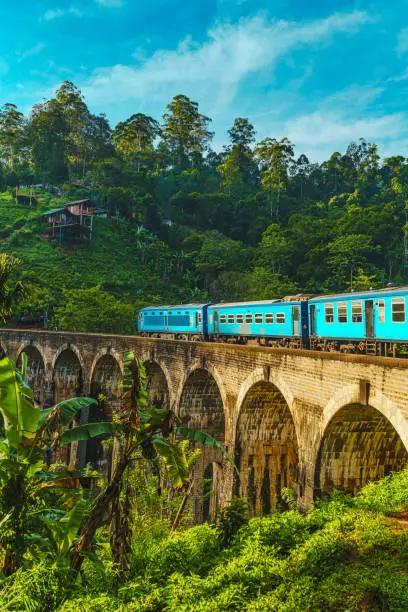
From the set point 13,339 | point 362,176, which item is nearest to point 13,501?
point 13,339

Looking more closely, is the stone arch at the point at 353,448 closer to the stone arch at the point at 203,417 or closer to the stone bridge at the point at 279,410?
the stone bridge at the point at 279,410

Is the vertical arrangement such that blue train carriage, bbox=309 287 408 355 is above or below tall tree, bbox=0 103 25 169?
below

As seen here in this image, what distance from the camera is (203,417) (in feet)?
67.9

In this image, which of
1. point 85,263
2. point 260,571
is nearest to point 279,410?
point 260,571

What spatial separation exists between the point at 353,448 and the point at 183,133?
89.1 m

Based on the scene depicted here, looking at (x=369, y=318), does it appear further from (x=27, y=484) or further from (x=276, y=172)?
(x=276, y=172)

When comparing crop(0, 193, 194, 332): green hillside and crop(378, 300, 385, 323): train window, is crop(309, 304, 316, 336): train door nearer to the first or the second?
crop(378, 300, 385, 323): train window

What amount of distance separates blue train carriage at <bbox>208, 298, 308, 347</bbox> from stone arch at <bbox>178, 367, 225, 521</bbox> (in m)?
3.15

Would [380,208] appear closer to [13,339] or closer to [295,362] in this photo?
[13,339]

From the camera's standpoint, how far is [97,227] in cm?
6800

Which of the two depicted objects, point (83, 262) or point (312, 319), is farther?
point (83, 262)

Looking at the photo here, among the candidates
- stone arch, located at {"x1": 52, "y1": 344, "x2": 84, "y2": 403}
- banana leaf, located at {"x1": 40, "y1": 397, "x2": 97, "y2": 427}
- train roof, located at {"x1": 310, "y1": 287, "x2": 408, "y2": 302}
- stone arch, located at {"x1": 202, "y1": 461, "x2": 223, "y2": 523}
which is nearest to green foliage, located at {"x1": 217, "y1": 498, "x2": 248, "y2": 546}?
banana leaf, located at {"x1": 40, "y1": 397, "x2": 97, "y2": 427}

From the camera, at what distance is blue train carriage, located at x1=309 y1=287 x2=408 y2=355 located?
13.0 meters

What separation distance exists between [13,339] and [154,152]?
204 ft
